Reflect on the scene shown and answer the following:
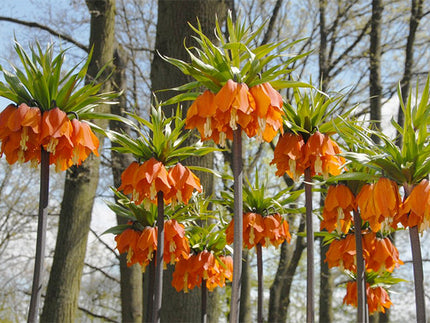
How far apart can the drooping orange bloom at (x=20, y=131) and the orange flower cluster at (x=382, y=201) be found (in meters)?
1.34

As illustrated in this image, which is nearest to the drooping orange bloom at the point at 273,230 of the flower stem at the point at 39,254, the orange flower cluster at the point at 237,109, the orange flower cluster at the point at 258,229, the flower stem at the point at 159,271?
the orange flower cluster at the point at 258,229

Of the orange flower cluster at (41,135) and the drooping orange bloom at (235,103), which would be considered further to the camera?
the orange flower cluster at (41,135)

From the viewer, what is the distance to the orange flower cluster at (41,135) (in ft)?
6.93

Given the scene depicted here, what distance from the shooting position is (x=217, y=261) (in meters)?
3.13

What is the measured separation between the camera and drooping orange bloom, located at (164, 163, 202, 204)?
96.6 inches

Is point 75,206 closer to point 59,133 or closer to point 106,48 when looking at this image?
point 106,48

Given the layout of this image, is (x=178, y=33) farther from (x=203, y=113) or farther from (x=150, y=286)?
(x=203, y=113)

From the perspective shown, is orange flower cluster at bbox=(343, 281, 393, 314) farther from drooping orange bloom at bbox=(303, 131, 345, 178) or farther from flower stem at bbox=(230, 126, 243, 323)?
flower stem at bbox=(230, 126, 243, 323)

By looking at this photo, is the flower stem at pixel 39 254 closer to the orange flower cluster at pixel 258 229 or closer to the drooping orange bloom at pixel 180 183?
the drooping orange bloom at pixel 180 183

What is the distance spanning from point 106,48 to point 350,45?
6436 mm

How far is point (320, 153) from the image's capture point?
7.86 ft

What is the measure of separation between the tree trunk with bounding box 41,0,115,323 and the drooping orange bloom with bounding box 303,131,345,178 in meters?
4.50

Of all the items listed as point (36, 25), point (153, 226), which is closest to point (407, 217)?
point (153, 226)

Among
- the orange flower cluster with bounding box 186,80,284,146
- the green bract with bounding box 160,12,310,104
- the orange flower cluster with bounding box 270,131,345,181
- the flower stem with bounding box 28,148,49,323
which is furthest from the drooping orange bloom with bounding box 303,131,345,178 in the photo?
the flower stem with bounding box 28,148,49,323
